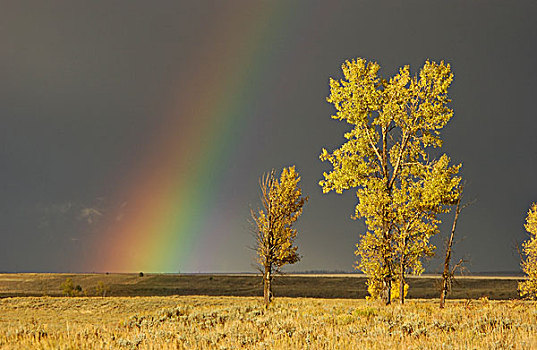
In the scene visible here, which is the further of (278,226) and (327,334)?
(278,226)

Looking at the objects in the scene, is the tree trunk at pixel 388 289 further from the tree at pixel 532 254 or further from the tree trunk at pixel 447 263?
the tree at pixel 532 254

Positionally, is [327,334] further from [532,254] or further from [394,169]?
[532,254]

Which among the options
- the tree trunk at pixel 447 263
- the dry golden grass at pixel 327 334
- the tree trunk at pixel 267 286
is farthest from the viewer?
the tree trunk at pixel 267 286

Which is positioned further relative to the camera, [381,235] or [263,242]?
[263,242]

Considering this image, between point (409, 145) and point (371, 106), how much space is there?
302 cm

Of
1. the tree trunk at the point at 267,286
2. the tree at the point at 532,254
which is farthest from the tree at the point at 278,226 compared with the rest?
the tree at the point at 532,254

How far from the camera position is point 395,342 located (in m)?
10.2

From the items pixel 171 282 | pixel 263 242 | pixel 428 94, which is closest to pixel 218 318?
pixel 428 94

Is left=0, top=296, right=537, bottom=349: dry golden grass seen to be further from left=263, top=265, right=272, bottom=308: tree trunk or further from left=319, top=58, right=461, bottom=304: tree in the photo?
left=263, top=265, right=272, bottom=308: tree trunk

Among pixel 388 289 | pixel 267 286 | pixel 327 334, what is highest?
pixel 327 334

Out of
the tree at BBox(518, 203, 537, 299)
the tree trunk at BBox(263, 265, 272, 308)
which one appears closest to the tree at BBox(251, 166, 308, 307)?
the tree trunk at BBox(263, 265, 272, 308)

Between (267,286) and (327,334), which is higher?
(327,334)

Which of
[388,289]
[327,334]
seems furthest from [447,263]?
[327,334]

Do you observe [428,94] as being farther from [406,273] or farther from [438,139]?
[406,273]
